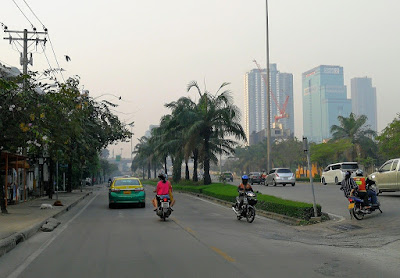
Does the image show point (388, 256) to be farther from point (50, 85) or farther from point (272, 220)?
point (50, 85)

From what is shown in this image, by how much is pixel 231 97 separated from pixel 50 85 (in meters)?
20.3

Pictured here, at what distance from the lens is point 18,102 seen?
60.1 ft

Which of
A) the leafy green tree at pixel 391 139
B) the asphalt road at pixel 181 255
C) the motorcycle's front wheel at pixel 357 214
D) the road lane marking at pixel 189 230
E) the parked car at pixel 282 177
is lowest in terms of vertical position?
the road lane marking at pixel 189 230

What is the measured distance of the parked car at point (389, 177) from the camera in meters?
22.6

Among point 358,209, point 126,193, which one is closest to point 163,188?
point 126,193

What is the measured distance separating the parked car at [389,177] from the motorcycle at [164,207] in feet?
37.8

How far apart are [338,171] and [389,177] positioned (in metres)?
17.0

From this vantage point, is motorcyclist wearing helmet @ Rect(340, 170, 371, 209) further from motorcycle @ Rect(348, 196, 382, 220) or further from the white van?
the white van

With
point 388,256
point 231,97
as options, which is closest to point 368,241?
point 388,256

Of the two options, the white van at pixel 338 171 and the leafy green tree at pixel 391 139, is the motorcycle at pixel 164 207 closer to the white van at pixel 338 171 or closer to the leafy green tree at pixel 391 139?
the white van at pixel 338 171

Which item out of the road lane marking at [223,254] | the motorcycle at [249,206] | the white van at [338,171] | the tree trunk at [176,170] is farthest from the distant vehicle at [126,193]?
the tree trunk at [176,170]

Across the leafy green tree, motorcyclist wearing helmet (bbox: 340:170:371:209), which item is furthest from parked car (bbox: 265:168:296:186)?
motorcyclist wearing helmet (bbox: 340:170:371:209)

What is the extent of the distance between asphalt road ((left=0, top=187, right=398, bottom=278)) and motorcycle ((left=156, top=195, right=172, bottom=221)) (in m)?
2.08

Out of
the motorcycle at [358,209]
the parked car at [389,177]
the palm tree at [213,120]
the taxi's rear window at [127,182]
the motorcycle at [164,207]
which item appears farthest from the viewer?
the palm tree at [213,120]
